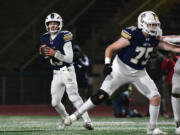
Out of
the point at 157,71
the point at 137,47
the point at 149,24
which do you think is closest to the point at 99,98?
the point at 137,47

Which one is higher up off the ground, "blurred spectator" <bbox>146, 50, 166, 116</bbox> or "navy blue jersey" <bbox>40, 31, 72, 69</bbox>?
"blurred spectator" <bbox>146, 50, 166, 116</bbox>

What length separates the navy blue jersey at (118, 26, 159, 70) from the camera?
7863mm

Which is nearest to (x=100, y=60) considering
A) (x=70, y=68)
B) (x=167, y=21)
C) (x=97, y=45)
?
(x=97, y=45)

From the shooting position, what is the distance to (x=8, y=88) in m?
18.1

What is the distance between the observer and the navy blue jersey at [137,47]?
7863 mm

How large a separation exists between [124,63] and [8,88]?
10457mm

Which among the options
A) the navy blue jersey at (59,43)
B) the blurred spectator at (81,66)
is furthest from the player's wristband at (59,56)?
the blurred spectator at (81,66)

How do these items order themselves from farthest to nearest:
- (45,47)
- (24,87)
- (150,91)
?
(24,87)
(45,47)
(150,91)

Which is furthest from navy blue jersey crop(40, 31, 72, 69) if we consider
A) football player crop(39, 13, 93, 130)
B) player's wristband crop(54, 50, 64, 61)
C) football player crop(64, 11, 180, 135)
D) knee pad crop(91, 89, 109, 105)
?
knee pad crop(91, 89, 109, 105)

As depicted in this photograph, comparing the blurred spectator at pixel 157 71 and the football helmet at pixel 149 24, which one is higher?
the blurred spectator at pixel 157 71

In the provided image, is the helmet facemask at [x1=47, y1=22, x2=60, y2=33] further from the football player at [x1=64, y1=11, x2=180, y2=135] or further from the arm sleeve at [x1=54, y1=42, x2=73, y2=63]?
the football player at [x1=64, y1=11, x2=180, y2=135]

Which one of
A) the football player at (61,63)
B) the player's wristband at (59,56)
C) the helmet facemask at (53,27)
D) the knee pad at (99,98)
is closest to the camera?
the knee pad at (99,98)

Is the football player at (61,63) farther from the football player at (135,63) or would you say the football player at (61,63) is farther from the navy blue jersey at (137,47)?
the navy blue jersey at (137,47)

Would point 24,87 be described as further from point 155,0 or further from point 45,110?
point 155,0
